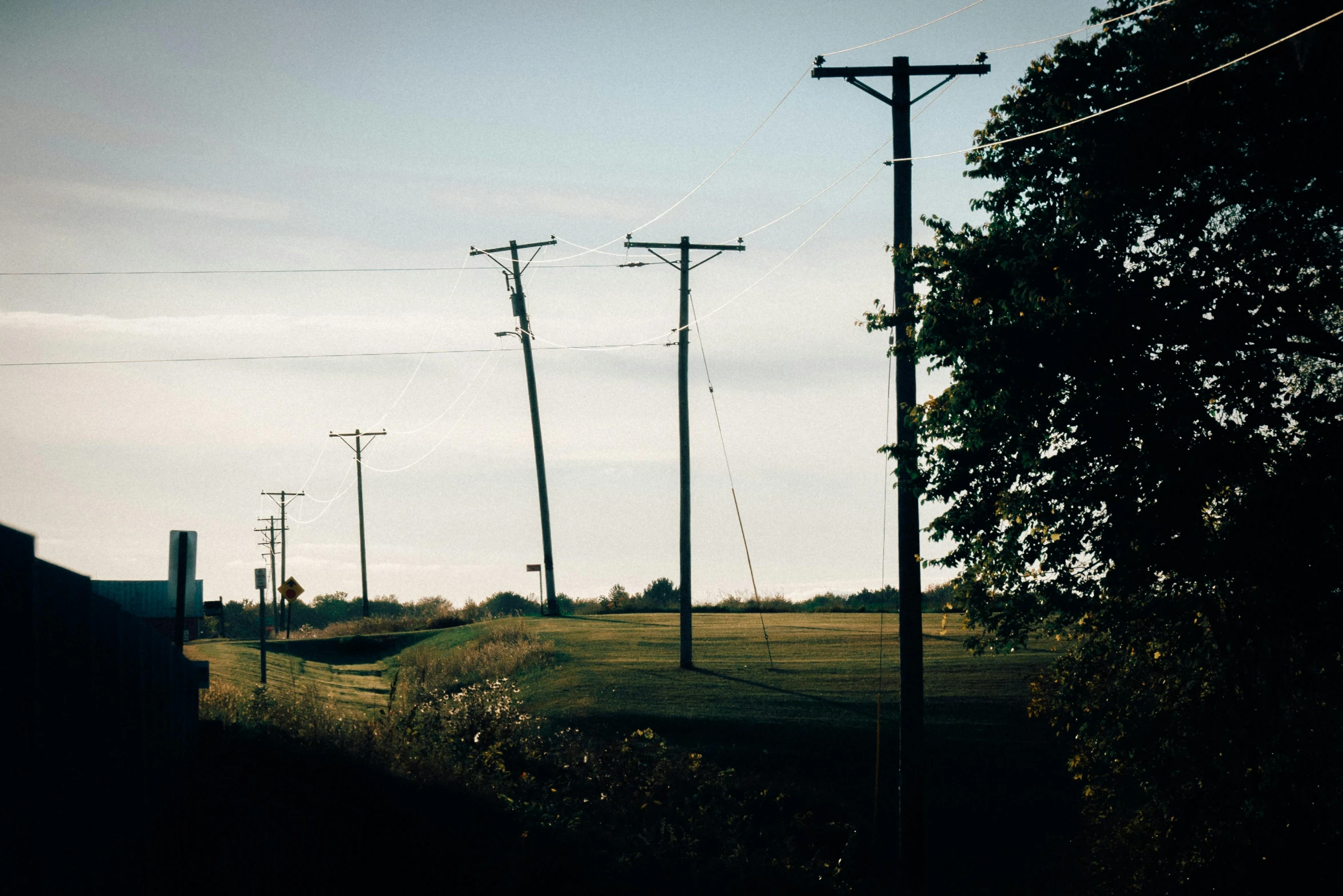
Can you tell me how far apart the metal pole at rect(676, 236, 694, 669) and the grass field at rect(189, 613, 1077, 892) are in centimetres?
115

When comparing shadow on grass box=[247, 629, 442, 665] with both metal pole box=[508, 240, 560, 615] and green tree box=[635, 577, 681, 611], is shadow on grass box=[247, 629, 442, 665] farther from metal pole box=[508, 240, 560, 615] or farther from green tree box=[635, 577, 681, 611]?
green tree box=[635, 577, 681, 611]

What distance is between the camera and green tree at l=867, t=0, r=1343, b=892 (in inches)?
528

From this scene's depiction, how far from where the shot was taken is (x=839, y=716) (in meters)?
22.0

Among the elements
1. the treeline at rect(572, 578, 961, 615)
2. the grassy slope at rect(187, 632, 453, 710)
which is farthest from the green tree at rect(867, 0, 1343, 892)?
the treeline at rect(572, 578, 961, 615)

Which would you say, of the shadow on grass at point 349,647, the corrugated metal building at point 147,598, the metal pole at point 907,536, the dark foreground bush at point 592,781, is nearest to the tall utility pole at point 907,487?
the metal pole at point 907,536

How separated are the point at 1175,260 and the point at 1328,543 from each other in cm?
439

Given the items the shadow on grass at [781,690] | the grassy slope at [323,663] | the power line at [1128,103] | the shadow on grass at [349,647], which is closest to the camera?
the power line at [1128,103]

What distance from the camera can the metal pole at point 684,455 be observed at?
28516 millimetres

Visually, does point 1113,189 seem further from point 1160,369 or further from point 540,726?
point 540,726

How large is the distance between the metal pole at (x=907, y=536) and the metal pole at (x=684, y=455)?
40.9ft

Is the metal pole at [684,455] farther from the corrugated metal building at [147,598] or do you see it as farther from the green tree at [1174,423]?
the corrugated metal building at [147,598]

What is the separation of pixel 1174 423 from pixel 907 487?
4150 millimetres

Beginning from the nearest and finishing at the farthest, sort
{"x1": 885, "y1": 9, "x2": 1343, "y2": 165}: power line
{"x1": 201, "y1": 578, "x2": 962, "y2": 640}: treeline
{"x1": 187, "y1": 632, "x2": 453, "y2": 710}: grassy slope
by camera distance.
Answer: {"x1": 885, "y1": 9, "x2": 1343, "y2": 165}: power line, {"x1": 187, "y1": 632, "x2": 453, "y2": 710}: grassy slope, {"x1": 201, "y1": 578, "x2": 962, "y2": 640}: treeline

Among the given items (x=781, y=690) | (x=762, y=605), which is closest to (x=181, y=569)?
(x=781, y=690)
